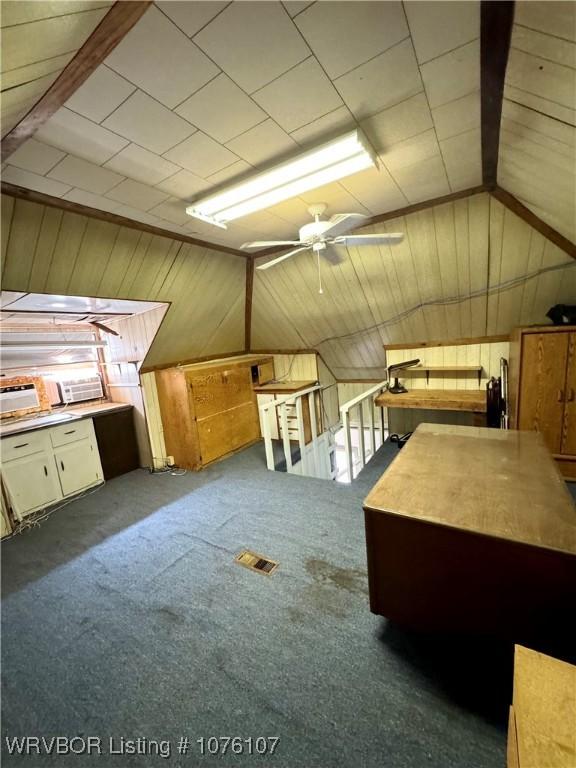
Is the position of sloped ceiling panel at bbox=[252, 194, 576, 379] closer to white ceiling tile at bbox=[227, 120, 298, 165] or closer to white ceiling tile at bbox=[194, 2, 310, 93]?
white ceiling tile at bbox=[227, 120, 298, 165]

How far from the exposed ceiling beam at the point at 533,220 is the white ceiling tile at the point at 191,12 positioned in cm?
232

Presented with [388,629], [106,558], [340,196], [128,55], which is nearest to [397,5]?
[128,55]

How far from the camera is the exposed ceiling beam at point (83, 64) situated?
3.22 feet

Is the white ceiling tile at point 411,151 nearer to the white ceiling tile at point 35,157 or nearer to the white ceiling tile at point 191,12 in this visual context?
the white ceiling tile at point 191,12

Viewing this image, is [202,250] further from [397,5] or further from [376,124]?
[397,5]

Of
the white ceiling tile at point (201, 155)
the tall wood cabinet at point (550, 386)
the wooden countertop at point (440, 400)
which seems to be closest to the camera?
the white ceiling tile at point (201, 155)

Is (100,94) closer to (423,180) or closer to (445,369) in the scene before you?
(423,180)

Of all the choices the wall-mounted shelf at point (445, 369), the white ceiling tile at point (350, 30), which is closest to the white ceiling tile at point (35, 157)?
the white ceiling tile at point (350, 30)

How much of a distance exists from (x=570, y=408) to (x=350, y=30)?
343cm

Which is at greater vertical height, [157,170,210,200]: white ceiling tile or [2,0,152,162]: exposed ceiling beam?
[157,170,210,200]: white ceiling tile

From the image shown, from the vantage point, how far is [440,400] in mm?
3758

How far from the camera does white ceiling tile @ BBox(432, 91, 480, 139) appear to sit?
1510mm

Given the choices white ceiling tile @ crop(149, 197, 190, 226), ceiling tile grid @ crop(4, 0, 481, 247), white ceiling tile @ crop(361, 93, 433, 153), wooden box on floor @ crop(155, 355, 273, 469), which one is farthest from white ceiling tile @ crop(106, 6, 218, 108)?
wooden box on floor @ crop(155, 355, 273, 469)

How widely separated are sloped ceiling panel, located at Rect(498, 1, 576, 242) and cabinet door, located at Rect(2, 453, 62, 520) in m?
4.54
